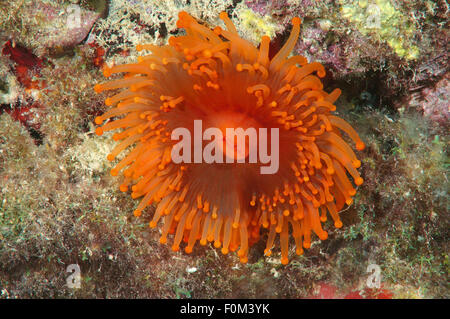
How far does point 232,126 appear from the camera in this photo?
120 inches

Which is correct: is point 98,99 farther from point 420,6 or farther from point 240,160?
point 420,6

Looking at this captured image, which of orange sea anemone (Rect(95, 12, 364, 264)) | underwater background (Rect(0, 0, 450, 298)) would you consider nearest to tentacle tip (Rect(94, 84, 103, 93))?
orange sea anemone (Rect(95, 12, 364, 264))

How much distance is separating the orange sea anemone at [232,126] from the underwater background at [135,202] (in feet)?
1.60

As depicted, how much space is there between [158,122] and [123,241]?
1352mm

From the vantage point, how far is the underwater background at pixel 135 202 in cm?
310

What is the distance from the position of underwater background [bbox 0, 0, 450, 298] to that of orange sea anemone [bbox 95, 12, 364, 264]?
1.60ft

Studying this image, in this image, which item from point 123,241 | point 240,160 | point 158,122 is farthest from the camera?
point 123,241

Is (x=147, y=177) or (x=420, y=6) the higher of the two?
(x=420, y=6)

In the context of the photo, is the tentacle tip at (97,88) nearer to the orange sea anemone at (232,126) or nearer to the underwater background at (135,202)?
the orange sea anemone at (232,126)

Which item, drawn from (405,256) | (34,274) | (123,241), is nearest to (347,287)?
(405,256)

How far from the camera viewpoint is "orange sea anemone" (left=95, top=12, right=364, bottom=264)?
2.72 metres

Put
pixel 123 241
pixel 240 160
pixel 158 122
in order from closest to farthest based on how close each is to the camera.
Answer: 1. pixel 158 122
2. pixel 240 160
3. pixel 123 241

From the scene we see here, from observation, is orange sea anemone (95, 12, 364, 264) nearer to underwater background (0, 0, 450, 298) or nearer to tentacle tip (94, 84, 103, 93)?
tentacle tip (94, 84, 103, 93)

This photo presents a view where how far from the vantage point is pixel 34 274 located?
3252mm
